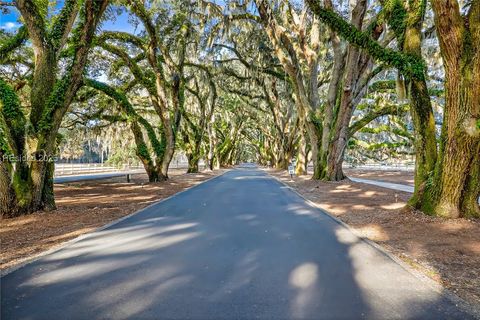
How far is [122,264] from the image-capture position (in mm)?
4652

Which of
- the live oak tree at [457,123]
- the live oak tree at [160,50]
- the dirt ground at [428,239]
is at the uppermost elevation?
the live oak tree at [160,50]

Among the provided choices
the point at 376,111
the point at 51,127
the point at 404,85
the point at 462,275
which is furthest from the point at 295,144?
the point at 462,275

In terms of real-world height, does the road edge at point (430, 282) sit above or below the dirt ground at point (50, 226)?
below

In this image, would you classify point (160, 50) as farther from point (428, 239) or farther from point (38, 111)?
point (428, 239)

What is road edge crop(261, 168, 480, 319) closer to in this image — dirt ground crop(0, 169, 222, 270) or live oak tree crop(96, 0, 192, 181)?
dirt ground crop(0, 169, 222, 270)

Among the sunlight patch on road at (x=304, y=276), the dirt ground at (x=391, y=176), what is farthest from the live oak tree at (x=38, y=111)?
the dirt ground at (x=391, y=176)

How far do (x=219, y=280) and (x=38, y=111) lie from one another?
8.48 metres

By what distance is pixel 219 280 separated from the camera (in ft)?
13.3

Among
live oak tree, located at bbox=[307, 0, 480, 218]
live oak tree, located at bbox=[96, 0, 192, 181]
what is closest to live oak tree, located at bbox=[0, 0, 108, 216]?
live oak tree, located at bbox=[96, 0, 192, 181]

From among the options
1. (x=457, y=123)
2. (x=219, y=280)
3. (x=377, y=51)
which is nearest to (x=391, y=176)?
(x=377, y=51)

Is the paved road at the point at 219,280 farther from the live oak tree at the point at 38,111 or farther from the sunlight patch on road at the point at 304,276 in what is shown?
the live oak tree at the point at 38,111

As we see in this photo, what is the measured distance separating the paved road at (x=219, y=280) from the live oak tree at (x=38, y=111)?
3875mm

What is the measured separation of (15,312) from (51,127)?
757cm

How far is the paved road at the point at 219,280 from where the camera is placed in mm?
3281
